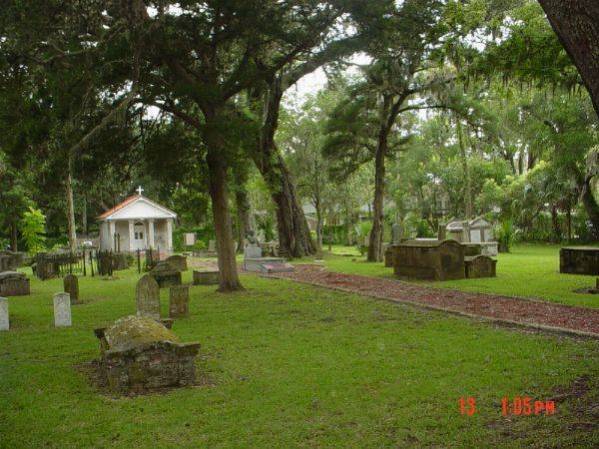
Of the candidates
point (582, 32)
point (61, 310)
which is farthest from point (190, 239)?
point (582, 32)

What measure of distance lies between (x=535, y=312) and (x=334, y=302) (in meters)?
5.01

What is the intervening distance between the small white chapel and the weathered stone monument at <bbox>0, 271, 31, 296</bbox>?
2990cm

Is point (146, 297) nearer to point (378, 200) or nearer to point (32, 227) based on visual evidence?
point (378, 200)

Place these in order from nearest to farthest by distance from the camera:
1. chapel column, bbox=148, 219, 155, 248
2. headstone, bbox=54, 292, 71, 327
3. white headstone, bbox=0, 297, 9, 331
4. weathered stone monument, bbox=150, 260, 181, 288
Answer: white headstone, bbox=0, 297, 9, 331
headstone, bbox=54, 292, 71, 327
weathered stone monument, bbox=150, 260, 181, 288
chapel column, bbox=148, 219, 155, 248

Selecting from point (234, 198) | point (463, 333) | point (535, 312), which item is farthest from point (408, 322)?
point (234, 198)

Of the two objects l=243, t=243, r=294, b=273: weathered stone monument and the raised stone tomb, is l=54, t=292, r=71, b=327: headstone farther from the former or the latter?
the raised stone tomb

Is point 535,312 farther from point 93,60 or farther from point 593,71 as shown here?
point 93,60

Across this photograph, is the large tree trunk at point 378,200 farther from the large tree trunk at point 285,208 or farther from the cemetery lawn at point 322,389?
the cemetery lawn at point 322,389

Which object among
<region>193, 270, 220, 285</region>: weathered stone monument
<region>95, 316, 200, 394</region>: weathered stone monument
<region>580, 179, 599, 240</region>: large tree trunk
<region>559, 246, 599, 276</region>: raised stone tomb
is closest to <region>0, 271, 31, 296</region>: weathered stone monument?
<region>193, 270, 220, 285</region>: weathered stone monument

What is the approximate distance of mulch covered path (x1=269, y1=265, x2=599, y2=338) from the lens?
1055 cm

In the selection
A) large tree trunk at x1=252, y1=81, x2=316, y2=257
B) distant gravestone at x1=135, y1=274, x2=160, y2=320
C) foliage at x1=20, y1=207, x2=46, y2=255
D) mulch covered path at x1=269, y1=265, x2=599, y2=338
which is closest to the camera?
mulch covered path at x1=269, y1=265, x2=599, y2=338

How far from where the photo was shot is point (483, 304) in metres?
13.3

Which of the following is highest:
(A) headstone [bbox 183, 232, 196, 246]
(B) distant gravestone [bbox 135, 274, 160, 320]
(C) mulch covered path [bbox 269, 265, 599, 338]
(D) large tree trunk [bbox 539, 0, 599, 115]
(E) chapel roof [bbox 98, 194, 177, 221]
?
(E) chapel roof [bbox 98, 194, 177, 221]

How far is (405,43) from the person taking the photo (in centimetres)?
1716
